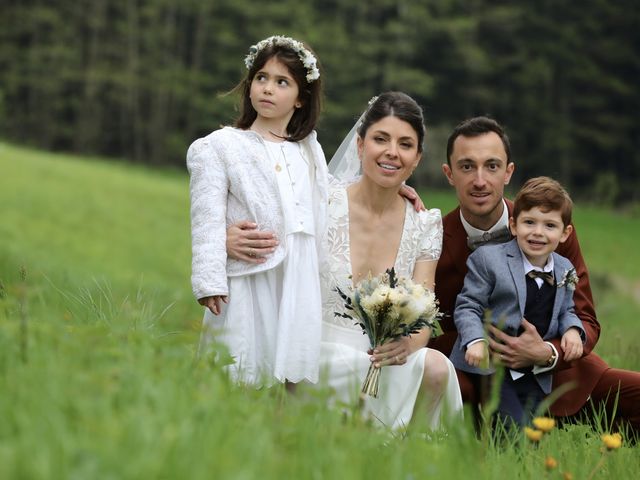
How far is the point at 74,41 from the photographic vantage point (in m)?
38.6

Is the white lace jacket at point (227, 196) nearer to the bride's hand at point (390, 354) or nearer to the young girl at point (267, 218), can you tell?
the young girl at point (267, 218)

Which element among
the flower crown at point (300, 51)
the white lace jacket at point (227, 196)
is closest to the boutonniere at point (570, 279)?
the white lace jacket at point (227, 196)

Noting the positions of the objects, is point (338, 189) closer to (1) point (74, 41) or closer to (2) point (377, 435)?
(2) point (377, 435)

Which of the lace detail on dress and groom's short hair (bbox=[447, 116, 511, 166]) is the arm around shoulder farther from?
the lace detail on dress

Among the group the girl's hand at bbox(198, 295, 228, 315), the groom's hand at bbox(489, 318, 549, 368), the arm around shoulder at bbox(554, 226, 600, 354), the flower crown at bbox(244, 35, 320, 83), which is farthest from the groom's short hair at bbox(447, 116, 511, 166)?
the girl's hand at bbox(198, 295, 228, 315)

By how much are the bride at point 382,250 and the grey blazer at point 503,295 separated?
22cm

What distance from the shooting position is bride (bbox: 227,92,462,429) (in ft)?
12.8

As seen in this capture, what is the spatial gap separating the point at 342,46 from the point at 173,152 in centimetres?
900

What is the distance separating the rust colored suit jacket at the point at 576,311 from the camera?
13.8 feet

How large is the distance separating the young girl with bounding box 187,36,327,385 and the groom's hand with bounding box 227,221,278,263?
0.04 metres

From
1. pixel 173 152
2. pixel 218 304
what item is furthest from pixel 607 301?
pixel 173 152

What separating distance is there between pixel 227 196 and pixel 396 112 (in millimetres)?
889

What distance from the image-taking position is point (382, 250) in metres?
4.32

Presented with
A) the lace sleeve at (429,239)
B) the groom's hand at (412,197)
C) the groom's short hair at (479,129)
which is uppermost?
the groom's short hair at (479,129)
